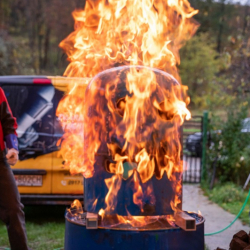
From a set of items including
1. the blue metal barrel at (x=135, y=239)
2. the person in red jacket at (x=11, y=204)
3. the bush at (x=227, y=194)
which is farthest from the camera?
the bush at (x=227, y=194)

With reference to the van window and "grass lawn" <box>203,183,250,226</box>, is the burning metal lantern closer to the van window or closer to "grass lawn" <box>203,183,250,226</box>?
the van window

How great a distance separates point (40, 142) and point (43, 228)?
1.23 meters

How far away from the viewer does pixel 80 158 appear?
15.1 feet

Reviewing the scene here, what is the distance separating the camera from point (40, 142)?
265 inches

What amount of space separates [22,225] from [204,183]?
692 centimetres

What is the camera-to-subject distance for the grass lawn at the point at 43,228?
580 centimetres

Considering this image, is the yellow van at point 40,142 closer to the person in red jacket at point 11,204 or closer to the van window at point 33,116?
the van window at point 33,116

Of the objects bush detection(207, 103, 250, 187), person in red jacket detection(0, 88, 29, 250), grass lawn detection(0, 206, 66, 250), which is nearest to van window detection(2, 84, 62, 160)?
grass lawn detection(0, 206, 66, 250)

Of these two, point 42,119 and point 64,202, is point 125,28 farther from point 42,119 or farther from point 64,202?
point 64,202

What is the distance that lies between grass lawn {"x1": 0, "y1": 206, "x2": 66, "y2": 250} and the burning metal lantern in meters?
2.09

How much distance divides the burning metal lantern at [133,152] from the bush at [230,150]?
6.34 metres

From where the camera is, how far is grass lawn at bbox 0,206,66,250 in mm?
5805

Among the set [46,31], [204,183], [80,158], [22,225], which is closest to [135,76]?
[80,158]

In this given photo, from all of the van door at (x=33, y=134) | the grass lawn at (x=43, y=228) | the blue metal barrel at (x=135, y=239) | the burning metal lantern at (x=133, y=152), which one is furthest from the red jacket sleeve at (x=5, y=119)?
the van door at (x=33, y=134)
